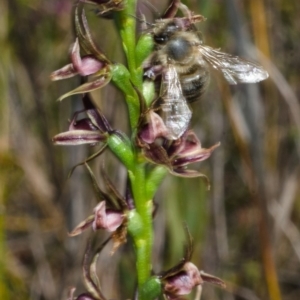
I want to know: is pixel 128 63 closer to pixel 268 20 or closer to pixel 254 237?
pixel 268 20

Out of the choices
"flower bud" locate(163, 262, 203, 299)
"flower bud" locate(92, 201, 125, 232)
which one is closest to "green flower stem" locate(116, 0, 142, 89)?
"flower bud" locate(92, 201, 125, 232)

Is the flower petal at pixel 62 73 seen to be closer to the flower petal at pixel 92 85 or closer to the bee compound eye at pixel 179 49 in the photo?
the flower petal at pixel 92 85

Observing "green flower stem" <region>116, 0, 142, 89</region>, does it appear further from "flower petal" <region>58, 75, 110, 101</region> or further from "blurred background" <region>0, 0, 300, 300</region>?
"blurred background" <region>0, 0, 300, 300</region>

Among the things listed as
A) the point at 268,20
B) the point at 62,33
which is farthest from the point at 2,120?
the point at 268,20

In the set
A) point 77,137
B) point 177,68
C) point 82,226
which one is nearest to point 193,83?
point 177,68

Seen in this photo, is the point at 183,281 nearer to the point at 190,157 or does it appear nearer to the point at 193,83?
the point at 190,157

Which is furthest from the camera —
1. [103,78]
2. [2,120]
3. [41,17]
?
[41,17]
